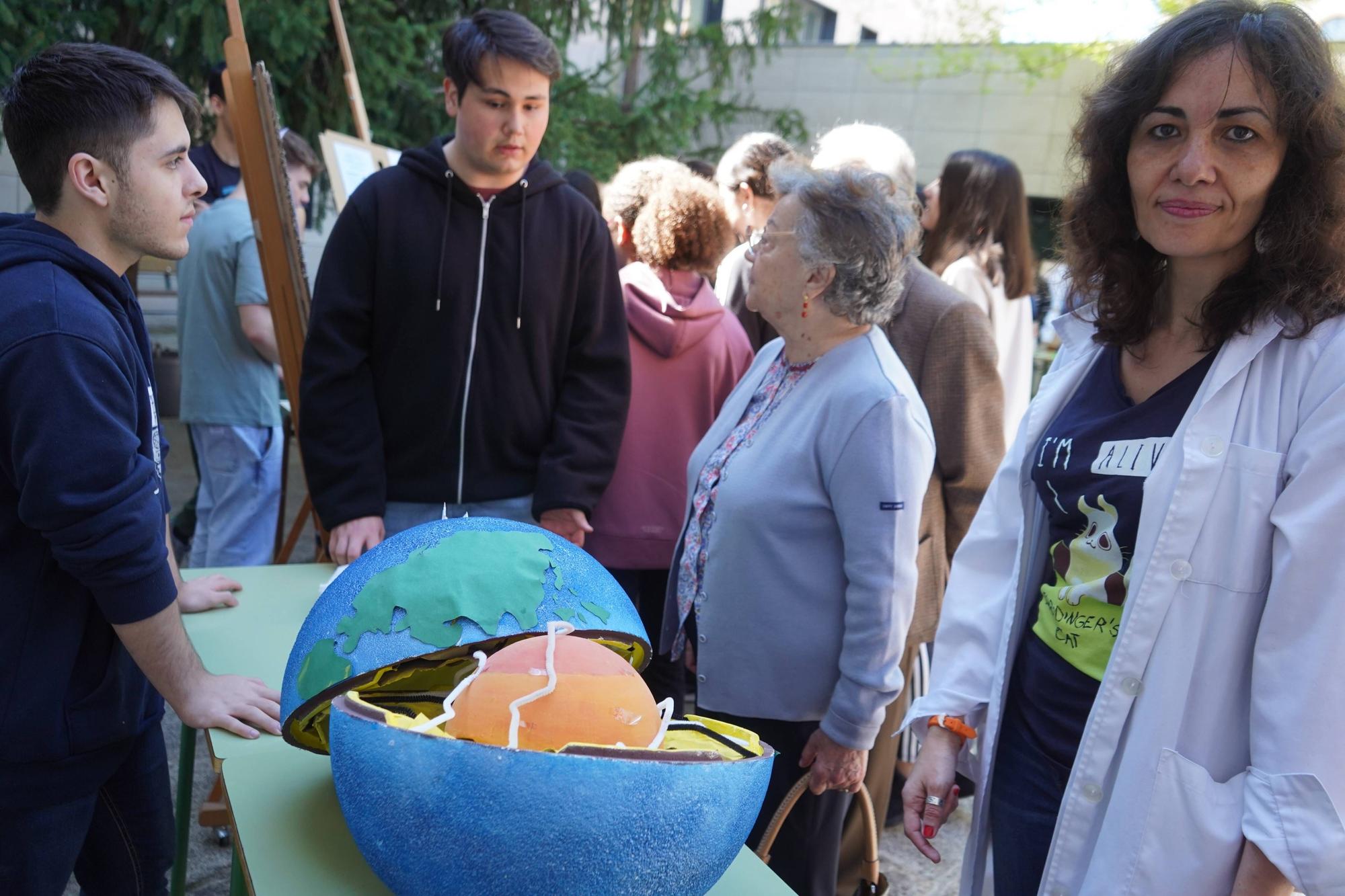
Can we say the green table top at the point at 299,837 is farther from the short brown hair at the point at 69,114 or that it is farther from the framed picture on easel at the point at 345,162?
the framed picture on easel at the point at 345,162

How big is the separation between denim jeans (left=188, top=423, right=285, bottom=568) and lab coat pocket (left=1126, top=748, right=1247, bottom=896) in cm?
371

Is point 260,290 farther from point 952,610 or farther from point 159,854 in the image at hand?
point 952,610

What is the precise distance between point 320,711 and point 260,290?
9.90 feet

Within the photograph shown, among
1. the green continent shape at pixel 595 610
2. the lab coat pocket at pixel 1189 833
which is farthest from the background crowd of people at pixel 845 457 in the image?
the green continent shape at pixel 595 610

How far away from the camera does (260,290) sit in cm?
412

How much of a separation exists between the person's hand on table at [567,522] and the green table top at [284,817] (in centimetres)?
86

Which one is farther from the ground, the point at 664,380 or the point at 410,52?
the point at 410,52

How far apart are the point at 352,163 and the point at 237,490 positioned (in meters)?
1.40

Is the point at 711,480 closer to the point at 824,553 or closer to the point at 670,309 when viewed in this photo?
the point at 824,553

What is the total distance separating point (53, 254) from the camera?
1.73 metres

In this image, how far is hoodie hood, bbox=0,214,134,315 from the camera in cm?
171

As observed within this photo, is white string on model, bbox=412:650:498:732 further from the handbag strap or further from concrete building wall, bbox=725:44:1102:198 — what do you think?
concrete building wall, bbox=725:44:1102:198

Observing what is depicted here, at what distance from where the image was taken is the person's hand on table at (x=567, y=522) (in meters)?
2.89

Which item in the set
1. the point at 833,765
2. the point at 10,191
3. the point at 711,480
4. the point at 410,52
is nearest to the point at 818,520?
the point at 711,480
